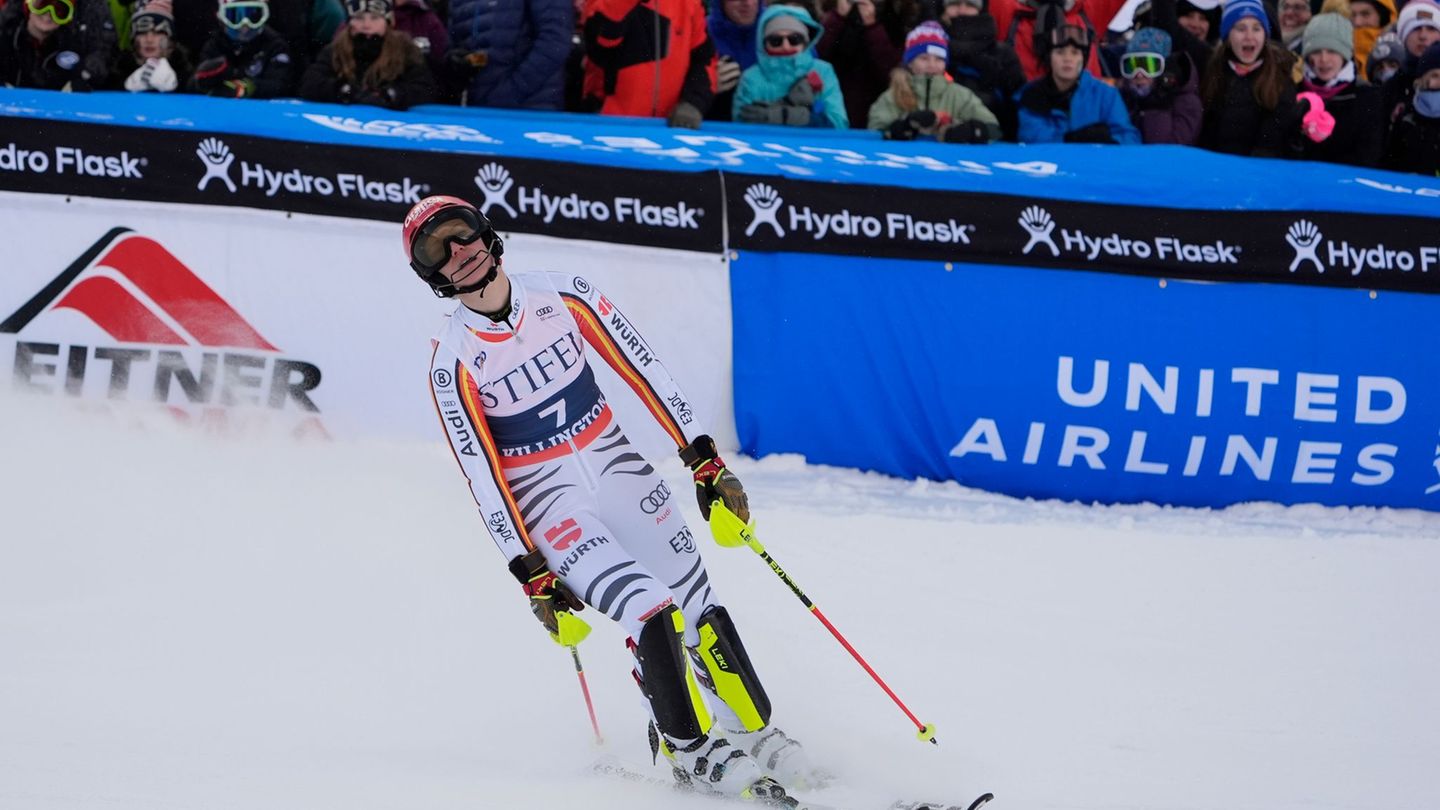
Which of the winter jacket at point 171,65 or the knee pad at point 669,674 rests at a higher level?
the winter jacket at point 171,65

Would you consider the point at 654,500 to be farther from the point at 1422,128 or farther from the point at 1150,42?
the point at 1422,128

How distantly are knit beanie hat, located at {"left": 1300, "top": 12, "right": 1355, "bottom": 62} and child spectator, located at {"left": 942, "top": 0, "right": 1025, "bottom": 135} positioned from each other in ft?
5.20

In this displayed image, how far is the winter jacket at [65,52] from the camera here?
26.2 feet

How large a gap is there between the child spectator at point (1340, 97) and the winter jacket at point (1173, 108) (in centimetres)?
58

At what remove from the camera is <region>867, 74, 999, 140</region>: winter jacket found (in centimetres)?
815

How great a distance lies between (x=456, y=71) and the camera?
822cm

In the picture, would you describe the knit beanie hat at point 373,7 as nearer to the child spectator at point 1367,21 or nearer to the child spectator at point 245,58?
the child spectator at point 245,58

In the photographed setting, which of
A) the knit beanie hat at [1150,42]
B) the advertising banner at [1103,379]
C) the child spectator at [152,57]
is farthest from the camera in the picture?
the knit beanie hat at [1150,42]

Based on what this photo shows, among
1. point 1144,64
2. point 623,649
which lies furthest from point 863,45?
point 623,649

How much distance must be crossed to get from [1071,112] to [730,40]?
1.96m

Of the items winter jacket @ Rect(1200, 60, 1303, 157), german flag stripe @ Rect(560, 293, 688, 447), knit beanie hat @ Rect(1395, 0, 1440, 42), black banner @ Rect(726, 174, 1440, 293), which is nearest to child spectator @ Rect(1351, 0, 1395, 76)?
knit beanie hat @ Rect(1395, 0, 1440, 42)

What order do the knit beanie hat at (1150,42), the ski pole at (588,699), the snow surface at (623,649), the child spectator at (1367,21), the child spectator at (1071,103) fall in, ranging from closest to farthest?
the snow surface at (623,649) → the ski pole at (588,699) → the child spectator at (1071,103) → the knit beanie hat at (1150,42) → the child spectator at (1367,21)

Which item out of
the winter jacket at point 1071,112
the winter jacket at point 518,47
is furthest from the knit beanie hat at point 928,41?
the winter jacket at point 518,47

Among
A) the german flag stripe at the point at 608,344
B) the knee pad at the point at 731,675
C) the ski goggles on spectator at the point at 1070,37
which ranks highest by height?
the ski goggles on spectator at the point at 1070,37
